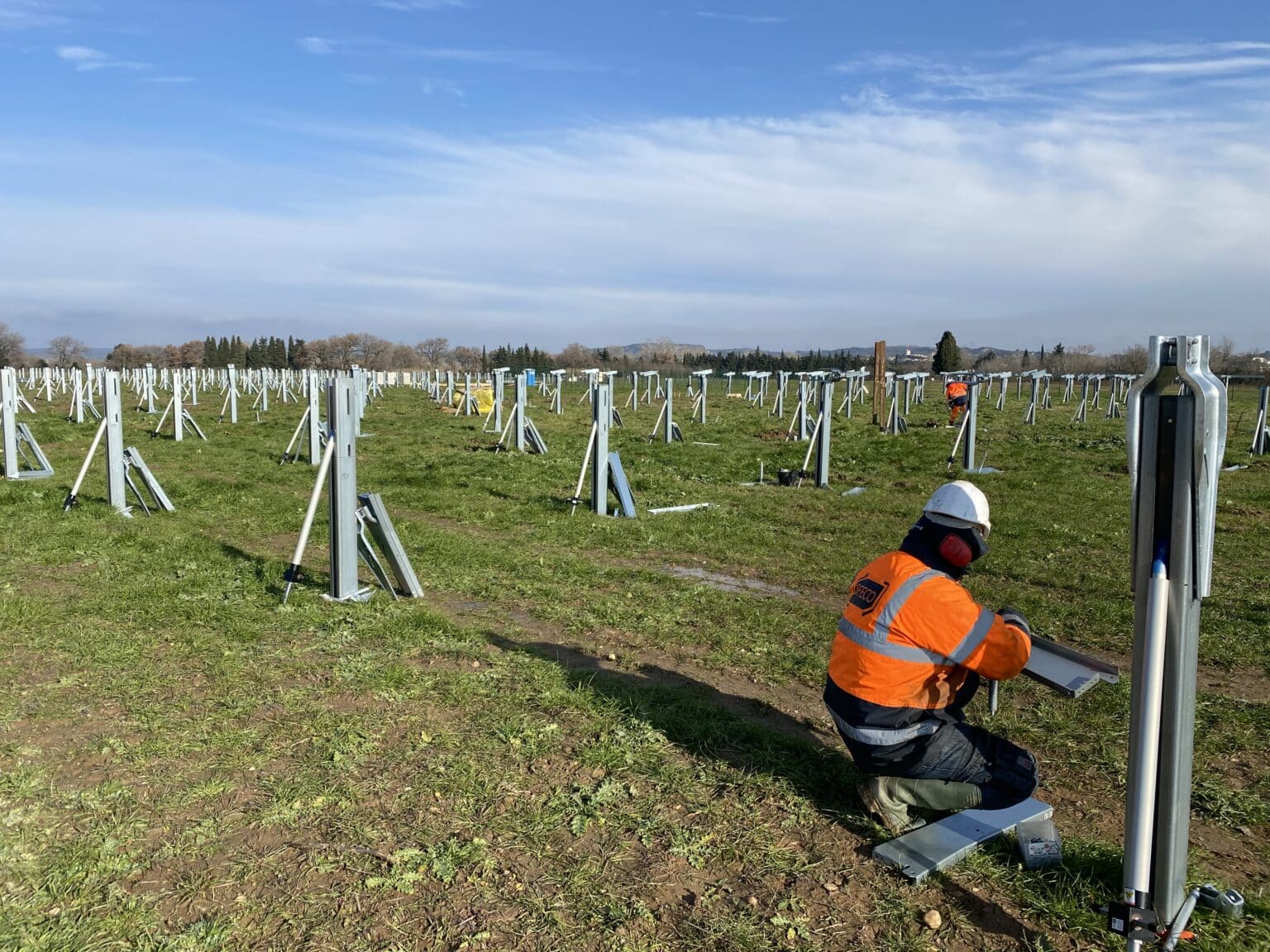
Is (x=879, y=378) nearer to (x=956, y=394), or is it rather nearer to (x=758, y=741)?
(x=956, y=394)

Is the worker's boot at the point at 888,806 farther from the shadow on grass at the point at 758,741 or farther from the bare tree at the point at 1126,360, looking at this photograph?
the bare tree at the point at 1126,360

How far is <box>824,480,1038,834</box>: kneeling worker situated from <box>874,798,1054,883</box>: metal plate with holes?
0.20ft

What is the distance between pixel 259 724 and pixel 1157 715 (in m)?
4.19

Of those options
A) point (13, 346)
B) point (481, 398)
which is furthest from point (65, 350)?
point (481, 398)

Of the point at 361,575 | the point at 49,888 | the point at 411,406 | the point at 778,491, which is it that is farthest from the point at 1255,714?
the point at 411,406

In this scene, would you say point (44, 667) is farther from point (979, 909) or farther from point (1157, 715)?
point (1157, 715)

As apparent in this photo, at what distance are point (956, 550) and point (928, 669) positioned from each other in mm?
496

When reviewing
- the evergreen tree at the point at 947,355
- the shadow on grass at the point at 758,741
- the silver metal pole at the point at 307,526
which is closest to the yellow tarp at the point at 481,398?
the silver metal pole at the point at 307,526

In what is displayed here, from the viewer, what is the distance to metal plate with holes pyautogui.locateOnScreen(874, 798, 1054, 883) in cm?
349

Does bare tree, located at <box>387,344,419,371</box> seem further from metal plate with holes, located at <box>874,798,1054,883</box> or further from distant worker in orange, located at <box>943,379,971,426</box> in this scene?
metal plate with holes, located at <box>874,798,1054,883</box>

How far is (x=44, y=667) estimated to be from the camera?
5703 mm

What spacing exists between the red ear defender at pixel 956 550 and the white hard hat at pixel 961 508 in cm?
6

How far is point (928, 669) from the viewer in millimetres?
3670

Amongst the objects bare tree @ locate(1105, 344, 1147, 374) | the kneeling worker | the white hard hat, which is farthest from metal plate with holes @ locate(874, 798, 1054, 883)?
bare tree @ locate(1105, 344, 1147, 374)
